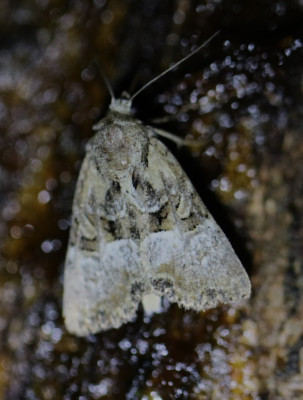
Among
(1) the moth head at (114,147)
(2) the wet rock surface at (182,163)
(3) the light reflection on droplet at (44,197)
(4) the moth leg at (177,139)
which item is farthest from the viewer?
(3) the light reflection on droplet at (44,197)

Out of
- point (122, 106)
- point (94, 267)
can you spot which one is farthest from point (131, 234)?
point (122, 106)

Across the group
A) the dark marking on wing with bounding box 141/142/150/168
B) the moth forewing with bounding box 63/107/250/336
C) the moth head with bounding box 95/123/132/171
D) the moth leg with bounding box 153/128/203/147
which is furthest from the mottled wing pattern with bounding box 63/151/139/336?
the moth leg with bounding box 153/128/203/147

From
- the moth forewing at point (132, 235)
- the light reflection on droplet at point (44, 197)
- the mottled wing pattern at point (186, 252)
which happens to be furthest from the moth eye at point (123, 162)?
the light reflection on droplet at point (44, 197)

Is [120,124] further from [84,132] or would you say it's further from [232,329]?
[232,329]

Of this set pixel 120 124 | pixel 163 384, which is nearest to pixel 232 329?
pixel 163 384

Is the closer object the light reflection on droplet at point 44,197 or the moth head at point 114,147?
the moth head at point 114,147

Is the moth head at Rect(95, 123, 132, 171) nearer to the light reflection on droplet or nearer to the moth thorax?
the moth thorax

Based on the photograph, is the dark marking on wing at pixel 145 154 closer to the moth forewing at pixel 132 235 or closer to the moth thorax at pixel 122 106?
the moth forewing at pixel 132 235
